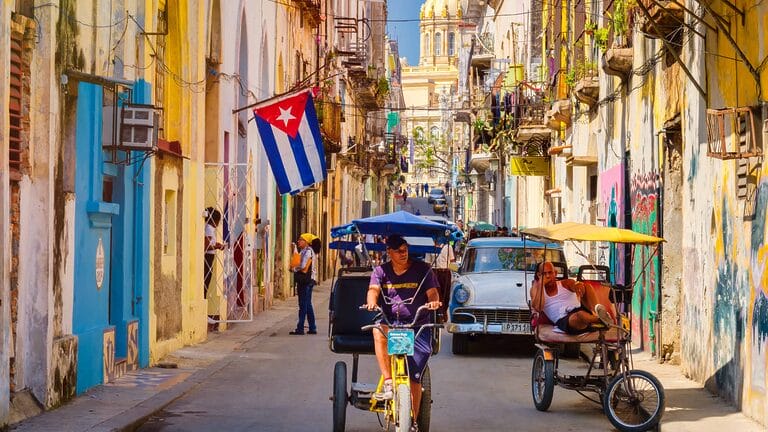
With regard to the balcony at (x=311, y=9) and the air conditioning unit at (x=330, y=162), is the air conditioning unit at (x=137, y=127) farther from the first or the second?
the air conditioning unit at (x=330, y=162)

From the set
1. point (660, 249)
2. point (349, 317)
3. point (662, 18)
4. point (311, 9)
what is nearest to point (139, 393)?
point (349, 317)

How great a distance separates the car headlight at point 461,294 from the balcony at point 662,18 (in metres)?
4.50

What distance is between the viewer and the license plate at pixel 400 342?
1018cm

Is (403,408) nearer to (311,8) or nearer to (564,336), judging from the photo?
(564,336)

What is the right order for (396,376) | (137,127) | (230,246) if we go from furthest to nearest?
1. (230,246)
2. (137,127)
3. (396,376)

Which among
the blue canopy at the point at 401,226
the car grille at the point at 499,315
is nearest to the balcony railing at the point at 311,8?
the car grille at the point at 499,315

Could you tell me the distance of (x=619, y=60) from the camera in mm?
20328

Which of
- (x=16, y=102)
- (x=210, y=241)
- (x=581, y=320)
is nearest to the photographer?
(x=16, y=102)

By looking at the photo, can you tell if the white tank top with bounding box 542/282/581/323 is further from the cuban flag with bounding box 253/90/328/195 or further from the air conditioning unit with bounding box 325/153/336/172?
the air conditioning unit with bounding box 325/153/336/172

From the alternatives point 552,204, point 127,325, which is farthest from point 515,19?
point 127,325

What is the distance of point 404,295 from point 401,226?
7.64 ft

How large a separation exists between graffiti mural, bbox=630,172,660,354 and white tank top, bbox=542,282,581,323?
4.49m

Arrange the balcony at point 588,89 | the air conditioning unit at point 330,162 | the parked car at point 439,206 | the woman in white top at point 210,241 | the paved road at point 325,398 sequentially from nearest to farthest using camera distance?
the paved road at point 325,398, the woman in white top at point 210,241, the balcony at point 588,89, the air conditioning unit at point 330,162, the parked car at point 439,206

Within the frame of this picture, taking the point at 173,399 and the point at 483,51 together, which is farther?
the point at 483,51
